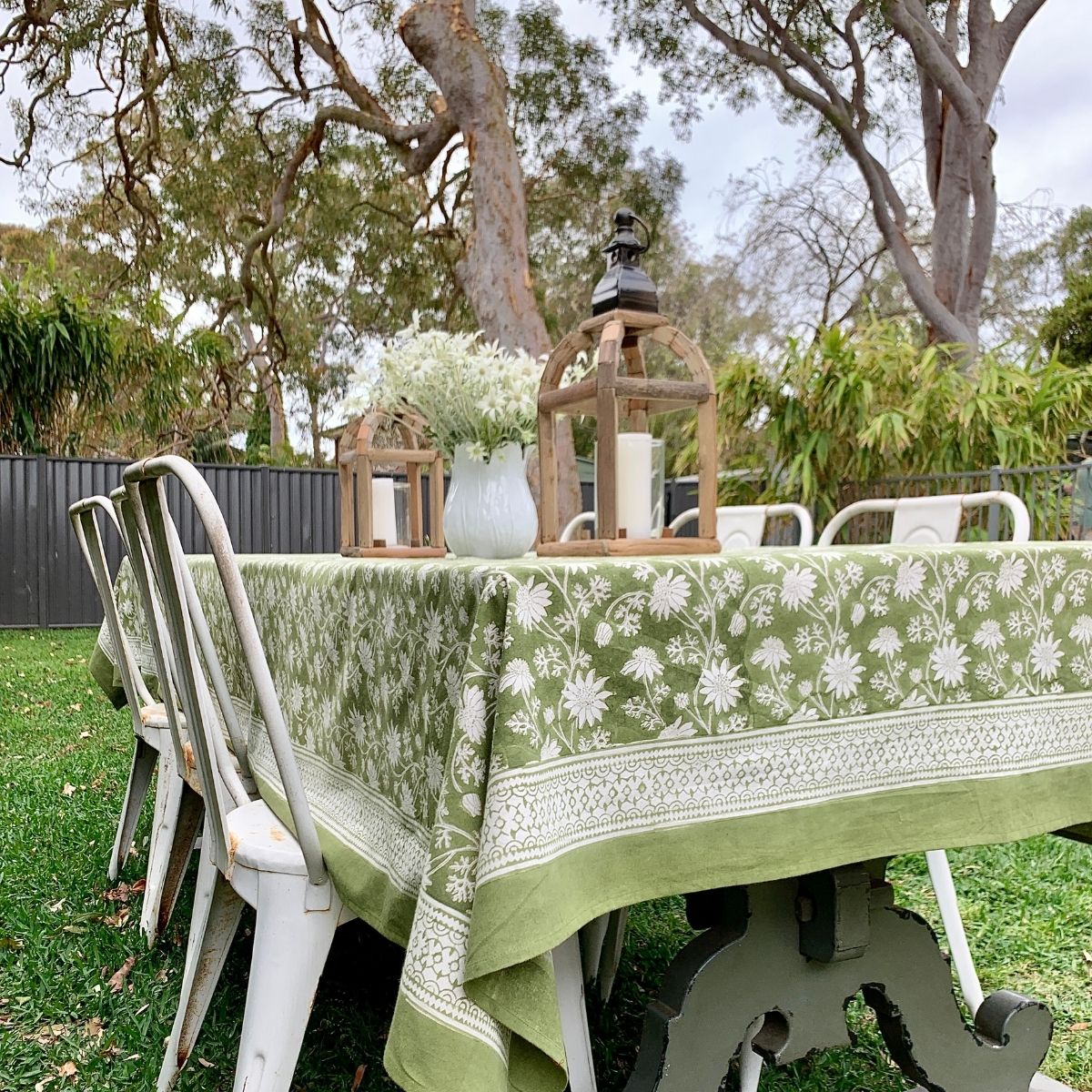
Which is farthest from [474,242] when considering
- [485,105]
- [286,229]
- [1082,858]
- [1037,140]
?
[1037,140]

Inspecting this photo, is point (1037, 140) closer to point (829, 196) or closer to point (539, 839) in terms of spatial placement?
point (829, 196)

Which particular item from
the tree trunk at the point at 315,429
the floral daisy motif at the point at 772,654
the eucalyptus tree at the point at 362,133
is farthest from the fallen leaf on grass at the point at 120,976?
the tree trunk at the point at 315,429

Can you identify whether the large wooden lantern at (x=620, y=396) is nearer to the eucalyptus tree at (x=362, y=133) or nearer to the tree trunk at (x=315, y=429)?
the eucalyptus tree at (x=362, y=133)

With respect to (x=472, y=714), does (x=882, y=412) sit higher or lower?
higher

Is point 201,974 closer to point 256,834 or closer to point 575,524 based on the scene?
point 256,834

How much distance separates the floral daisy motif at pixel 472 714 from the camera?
797mm

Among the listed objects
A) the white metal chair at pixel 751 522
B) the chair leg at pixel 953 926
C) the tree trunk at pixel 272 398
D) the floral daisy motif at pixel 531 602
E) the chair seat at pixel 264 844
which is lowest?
the chair leg at pixel 953 926

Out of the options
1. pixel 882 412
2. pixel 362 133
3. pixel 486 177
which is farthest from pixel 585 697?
pixel 362 133

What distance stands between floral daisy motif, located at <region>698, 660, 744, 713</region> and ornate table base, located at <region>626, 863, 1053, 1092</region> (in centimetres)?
29

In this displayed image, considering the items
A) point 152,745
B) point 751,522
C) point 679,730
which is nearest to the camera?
point 679,730

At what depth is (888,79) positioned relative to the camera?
1109 cm

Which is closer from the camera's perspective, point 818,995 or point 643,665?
point 643,665

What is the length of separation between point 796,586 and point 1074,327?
47.8ft

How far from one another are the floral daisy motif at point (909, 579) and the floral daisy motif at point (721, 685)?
8.2 inches
